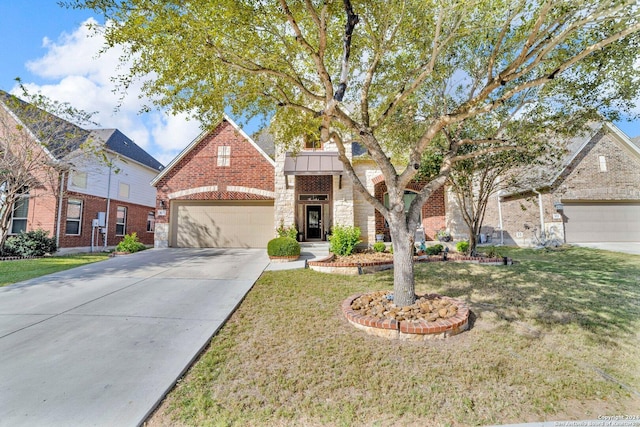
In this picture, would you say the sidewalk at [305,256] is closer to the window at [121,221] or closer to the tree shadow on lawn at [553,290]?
the tree shadow on lawn at [553,290]

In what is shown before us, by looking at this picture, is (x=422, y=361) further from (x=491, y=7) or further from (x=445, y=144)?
(x=445, y=144)

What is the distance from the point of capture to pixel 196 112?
6656mm

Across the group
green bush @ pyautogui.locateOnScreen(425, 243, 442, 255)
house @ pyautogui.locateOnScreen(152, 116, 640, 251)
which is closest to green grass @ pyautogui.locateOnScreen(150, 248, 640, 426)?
green bush @ pyautogui.locateOnScreen(425, 243, 442, 255)

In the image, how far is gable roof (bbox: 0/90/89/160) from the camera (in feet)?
41.6

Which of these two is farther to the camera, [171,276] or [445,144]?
[445,144]

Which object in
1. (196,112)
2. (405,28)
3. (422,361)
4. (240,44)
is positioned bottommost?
(422,361)

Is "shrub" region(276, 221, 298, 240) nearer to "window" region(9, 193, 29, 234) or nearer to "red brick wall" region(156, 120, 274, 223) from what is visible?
"red brick wall" region(156, 120, 274, 223)

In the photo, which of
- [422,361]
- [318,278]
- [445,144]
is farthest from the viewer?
[445,144]

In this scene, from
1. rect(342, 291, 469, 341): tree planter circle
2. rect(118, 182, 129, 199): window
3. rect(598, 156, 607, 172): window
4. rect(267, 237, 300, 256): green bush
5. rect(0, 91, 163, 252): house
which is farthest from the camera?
rect(118, 182, 129, 199): window

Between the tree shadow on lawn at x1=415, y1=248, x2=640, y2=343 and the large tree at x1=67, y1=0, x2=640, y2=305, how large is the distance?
2142 mm

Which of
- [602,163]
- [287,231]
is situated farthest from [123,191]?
[602,163]

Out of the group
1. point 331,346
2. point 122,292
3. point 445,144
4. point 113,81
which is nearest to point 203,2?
point 113,81

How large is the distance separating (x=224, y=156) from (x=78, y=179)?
8.32 metres

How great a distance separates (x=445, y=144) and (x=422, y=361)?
25.1 feet
